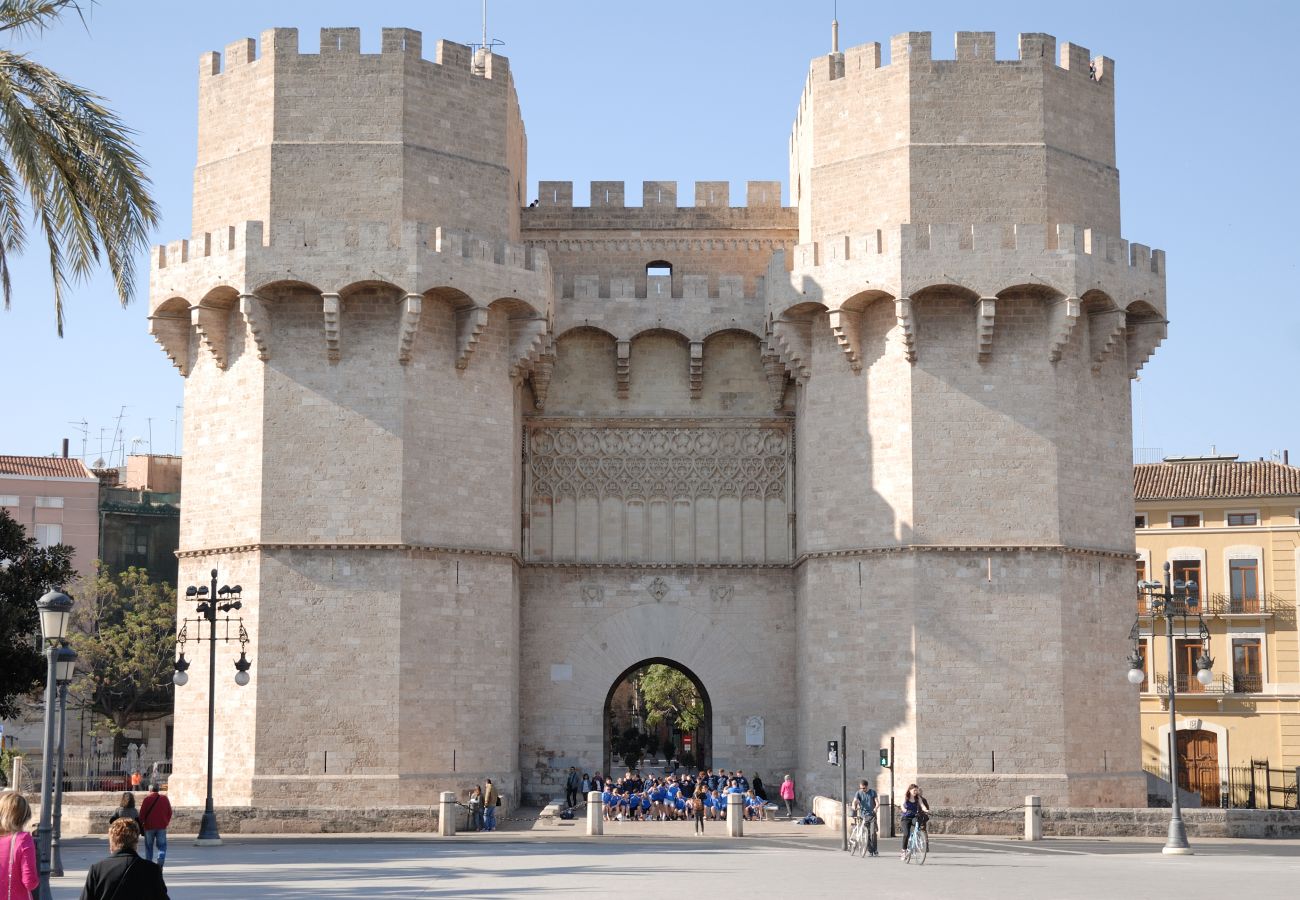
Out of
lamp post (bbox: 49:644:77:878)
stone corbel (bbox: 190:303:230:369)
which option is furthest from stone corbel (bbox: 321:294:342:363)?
lamp post (bbox: 49:644:77:878)

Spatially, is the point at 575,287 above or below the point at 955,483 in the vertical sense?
above

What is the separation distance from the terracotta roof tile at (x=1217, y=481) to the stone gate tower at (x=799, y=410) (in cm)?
1217

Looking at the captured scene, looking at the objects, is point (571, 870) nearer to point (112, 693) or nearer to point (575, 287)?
point (575, 287)

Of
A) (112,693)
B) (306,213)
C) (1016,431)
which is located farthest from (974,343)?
(112,693)

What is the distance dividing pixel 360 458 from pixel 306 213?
13.8ft

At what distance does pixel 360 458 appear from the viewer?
2683 cm

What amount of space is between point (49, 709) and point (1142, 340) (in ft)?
68.2

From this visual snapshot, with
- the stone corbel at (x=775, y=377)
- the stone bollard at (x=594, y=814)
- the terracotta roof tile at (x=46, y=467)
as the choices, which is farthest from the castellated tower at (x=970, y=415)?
the terracotta roof tile at (x=46, y=467)

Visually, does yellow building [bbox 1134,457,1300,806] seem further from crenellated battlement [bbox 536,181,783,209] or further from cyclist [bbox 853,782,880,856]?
cyclist [bbox 853,782,880,856]

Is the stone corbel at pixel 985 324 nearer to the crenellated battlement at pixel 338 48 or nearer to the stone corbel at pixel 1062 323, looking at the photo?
the stone corbel at pixel 1062 323

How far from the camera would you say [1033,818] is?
23969 millimetres

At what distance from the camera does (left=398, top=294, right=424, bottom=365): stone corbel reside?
26766mm

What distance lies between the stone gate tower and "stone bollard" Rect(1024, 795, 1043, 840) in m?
1.80

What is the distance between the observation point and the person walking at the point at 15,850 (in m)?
7.79
